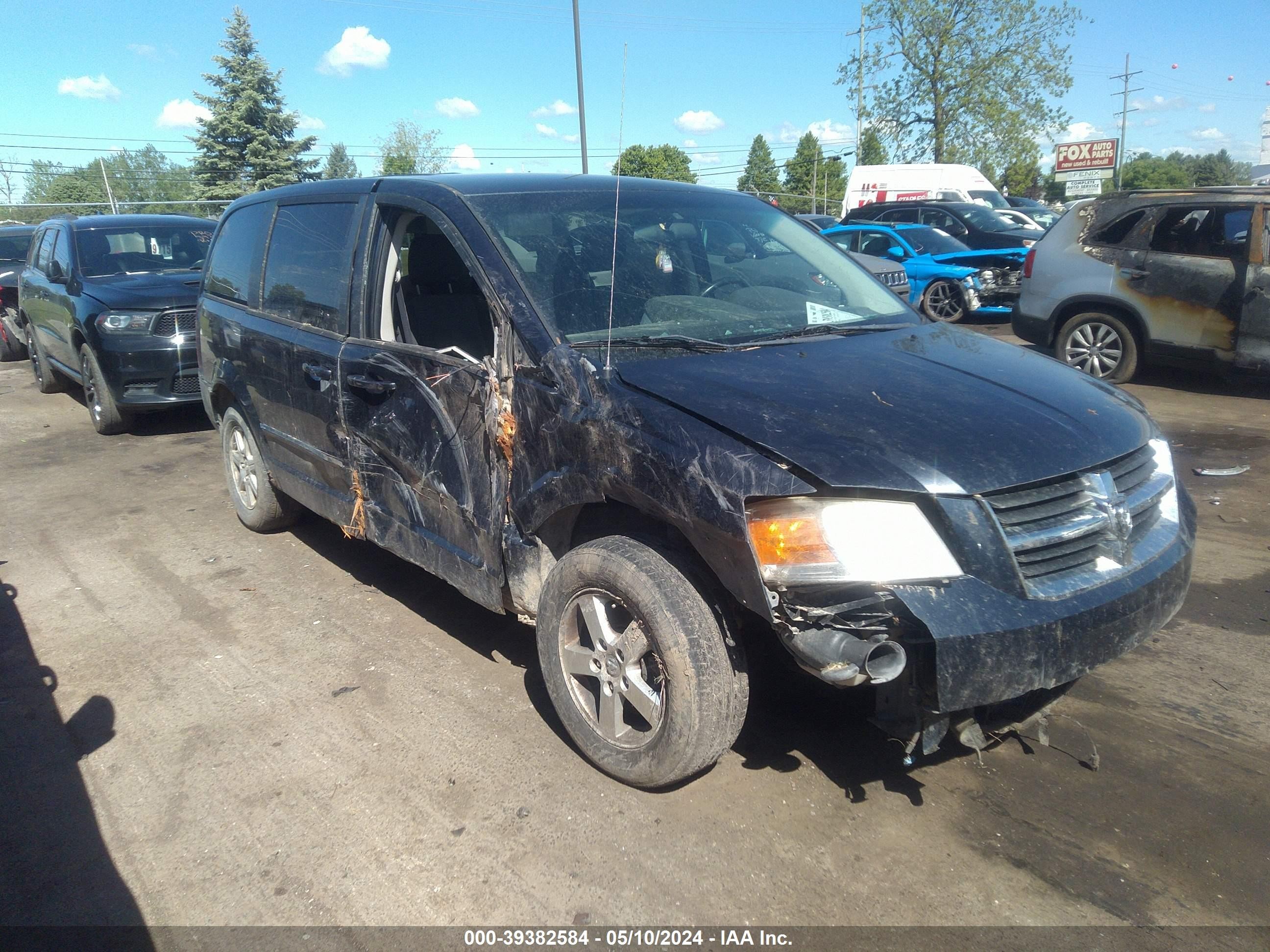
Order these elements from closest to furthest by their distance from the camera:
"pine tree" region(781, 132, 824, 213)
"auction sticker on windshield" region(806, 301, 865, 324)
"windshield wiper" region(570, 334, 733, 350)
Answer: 1. "windshield wiper" region(570, 334, 733, 350)
2. "auction sticker on windshield" region(806, 301, 865, 324)
3. "pine tree" region(781, 132, 824, 213)

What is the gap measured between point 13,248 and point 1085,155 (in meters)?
50.5

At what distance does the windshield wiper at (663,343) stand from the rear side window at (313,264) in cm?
139

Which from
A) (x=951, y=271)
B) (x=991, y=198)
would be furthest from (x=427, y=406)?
(x=991, y=198)

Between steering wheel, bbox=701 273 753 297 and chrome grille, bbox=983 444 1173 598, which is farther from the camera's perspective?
steering wheel, bbox=701 273 753 297

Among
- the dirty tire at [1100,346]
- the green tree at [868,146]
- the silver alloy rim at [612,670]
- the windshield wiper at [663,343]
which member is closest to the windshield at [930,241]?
the dirty tire at [1100,346]

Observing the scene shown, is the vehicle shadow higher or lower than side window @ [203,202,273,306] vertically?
lower

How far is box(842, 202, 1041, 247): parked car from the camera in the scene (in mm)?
14719

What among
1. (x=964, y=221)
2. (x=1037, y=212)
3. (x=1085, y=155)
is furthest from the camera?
(x=1085, y=155)

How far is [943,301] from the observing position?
42.4 ft

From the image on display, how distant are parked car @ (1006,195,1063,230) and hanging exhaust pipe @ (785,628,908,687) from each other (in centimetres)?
2092

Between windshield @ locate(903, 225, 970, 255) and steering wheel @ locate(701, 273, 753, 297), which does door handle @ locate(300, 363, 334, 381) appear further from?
windshield @ locate(903, 225, 970, 255)

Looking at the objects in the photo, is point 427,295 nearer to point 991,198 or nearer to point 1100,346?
point 1100,346

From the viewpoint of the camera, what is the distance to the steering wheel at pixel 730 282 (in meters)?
3.58

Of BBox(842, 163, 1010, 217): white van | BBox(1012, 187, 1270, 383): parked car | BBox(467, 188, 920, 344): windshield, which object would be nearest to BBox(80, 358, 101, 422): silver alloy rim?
BBox(467, 188, 920, 344): windshield
